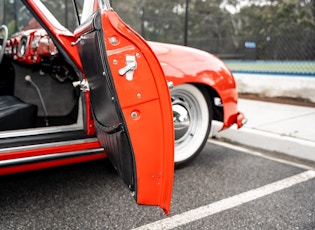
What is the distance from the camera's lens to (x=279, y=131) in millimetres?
3824

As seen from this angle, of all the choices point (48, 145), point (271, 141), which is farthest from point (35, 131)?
point (271, 141)

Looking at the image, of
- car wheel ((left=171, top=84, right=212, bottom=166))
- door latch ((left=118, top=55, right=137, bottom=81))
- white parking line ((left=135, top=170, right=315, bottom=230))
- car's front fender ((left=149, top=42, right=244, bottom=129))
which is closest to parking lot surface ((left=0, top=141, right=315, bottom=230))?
white parking line ((left=135, top=170, right=315, bottom=230))

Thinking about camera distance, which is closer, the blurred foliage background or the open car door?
the open car door

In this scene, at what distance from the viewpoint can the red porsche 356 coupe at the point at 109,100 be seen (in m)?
1.68

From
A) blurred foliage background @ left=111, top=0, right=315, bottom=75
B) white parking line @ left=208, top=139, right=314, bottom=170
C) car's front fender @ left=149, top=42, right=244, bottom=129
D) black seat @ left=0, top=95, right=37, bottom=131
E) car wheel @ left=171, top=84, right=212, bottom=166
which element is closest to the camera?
black seat @ left=0, top=95, right=37, bottom=131

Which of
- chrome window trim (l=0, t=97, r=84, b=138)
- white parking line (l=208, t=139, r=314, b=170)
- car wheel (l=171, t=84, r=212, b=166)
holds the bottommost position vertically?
white parking line (l=208, t=139, r=314, b=170)

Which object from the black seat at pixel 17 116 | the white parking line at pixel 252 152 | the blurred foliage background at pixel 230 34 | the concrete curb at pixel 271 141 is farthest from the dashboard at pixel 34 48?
the blurred foliage background at pixel 230 34

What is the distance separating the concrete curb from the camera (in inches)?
130

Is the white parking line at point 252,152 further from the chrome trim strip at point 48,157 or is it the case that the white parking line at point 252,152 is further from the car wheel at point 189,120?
the chrome trim strip at point 48,157

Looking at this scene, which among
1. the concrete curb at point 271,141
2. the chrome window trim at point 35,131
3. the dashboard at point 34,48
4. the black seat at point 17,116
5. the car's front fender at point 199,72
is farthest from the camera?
the concrete curb at point 271,141

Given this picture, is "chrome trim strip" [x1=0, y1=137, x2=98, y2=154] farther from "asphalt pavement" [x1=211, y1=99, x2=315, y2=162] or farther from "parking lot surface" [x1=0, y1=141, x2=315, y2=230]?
"asphalt pavement" [x1=211, y1=99, x2=315, y2=162]

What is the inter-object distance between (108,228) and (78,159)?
0.54 m

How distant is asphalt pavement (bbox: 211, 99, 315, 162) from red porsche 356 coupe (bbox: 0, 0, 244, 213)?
64 centimetres

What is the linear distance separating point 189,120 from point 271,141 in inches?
44.3
